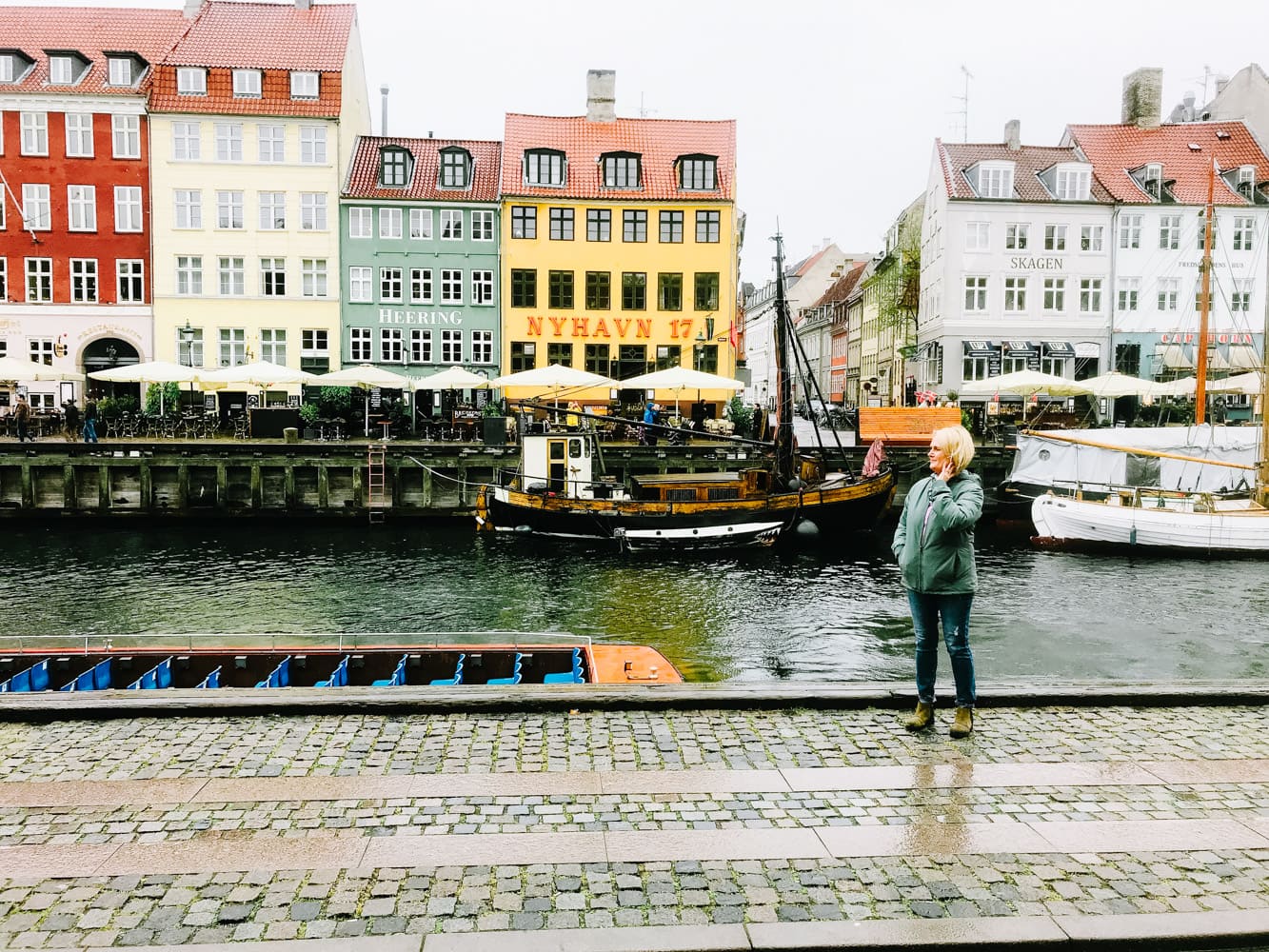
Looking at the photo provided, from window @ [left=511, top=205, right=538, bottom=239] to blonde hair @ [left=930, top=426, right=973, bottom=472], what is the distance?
4369cm

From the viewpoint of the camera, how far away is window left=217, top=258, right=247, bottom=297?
47844mm

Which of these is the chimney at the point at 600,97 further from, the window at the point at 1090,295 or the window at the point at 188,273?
the window at the point at 1090,295

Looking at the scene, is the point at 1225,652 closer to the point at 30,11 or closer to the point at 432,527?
the point at 432,527

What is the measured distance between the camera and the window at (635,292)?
Answer: 49.3 metres

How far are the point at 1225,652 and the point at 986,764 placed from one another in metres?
13.6

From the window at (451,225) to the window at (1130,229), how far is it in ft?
102

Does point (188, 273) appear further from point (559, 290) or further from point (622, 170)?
point (622, 170)

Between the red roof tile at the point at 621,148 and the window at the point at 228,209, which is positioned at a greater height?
the red roof tile at the point at 621,148

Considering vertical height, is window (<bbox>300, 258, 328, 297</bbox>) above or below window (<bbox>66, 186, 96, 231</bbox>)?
below

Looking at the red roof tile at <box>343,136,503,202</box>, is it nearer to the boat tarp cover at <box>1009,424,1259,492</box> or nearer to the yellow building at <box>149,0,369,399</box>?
the yellow building at <box>149,0,369,399</box>

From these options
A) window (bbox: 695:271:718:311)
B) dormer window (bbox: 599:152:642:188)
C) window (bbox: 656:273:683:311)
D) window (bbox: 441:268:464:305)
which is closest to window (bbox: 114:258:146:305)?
window (bbox: 441:268:464:305)

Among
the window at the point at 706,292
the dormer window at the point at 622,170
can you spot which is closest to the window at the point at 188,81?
the dormer window at the point at 622,170

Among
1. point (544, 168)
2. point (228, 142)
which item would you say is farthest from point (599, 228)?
point (228, 142)

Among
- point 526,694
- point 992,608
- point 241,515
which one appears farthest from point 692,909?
point 241,515
